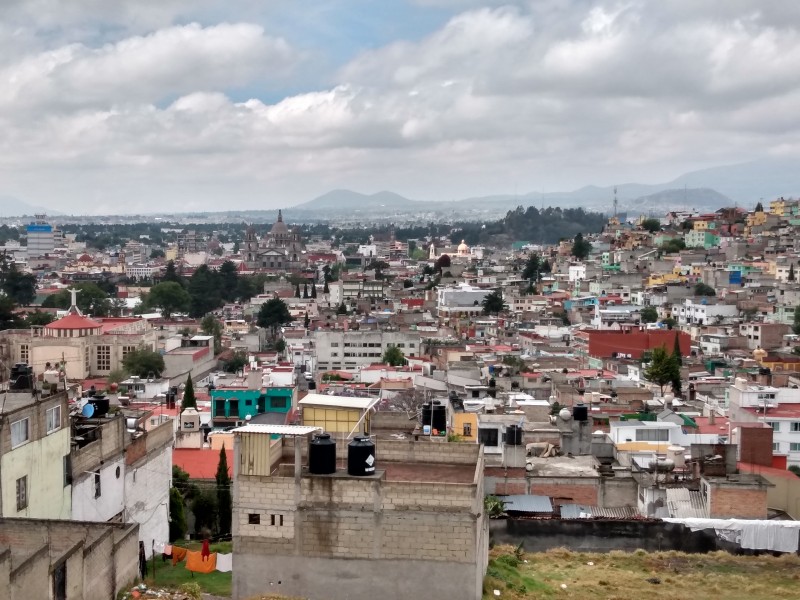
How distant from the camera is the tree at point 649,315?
74037 mm

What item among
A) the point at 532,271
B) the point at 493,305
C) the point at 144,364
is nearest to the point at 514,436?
the point at 144,364

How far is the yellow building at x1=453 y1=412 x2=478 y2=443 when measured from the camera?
997 inches

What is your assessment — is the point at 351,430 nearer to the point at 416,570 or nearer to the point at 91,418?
the point at 416,570

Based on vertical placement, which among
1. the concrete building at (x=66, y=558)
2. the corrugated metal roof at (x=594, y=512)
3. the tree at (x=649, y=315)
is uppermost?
the concrete building at (x=66, y=558)

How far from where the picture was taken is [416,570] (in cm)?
1361

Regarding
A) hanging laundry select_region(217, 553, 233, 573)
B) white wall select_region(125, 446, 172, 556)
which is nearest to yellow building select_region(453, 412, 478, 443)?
white wall select_region(125, 446, 172, 556)

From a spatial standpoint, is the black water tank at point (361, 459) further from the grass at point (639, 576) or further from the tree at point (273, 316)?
the tree at point (273, 316)

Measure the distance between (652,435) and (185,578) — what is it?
1674 centimetres

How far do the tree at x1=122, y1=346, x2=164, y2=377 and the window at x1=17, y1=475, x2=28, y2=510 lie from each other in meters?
42.0

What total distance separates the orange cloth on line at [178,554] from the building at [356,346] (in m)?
44.6

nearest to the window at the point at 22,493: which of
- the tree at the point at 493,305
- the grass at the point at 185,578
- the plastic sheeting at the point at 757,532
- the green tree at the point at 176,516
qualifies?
the grass at the point at 185,578

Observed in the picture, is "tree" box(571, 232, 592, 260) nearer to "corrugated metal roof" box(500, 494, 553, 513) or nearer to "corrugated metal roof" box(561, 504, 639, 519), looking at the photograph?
"corrugated metal roof" box(561, 504, 639, 519)

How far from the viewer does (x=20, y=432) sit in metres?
15.5

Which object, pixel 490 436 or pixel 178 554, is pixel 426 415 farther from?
pixel 178 554
